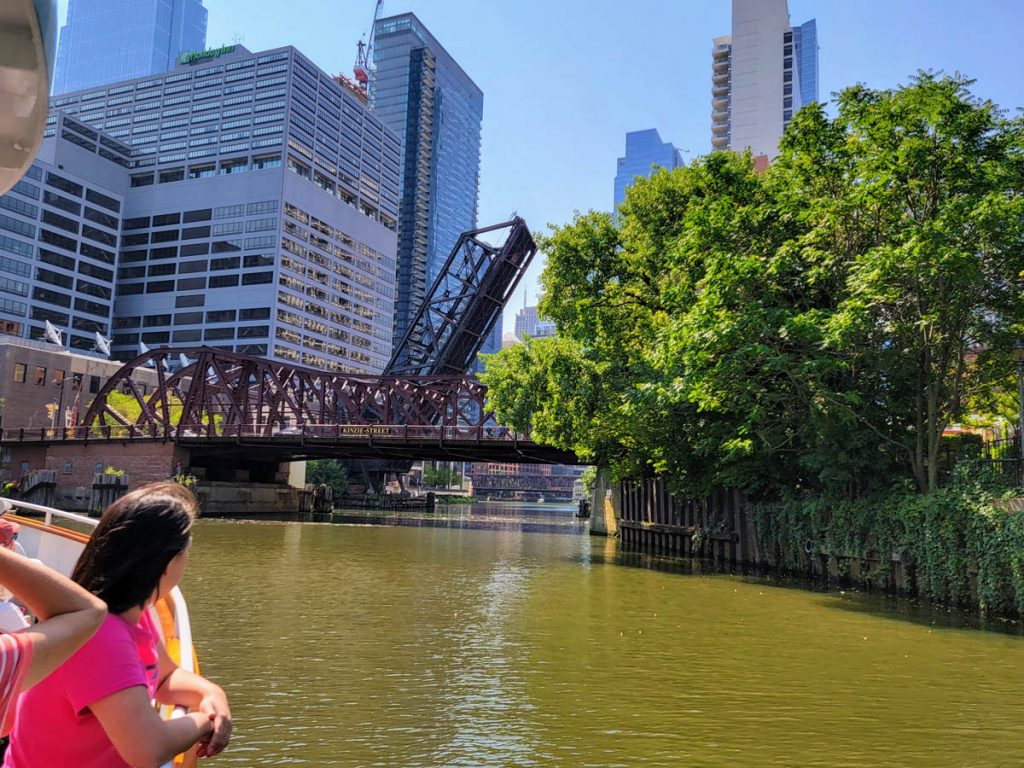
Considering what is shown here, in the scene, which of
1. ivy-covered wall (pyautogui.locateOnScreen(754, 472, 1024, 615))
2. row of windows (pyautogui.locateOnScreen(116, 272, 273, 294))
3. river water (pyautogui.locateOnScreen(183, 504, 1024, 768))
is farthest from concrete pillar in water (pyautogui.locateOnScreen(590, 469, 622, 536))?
row of windows (pyautogui.locateOnScreen(116, 272, 273, 294))

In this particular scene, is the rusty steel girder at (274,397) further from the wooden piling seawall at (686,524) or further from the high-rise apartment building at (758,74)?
the high-rise apartment building at (758,74)

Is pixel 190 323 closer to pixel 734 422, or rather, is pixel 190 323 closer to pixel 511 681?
pixel 734 422

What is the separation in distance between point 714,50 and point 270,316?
252ft

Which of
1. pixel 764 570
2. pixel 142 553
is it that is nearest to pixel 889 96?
pixel 764 570

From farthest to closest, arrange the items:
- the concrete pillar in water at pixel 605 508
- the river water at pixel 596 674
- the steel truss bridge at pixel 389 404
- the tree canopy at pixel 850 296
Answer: the steel truss bridge at pixel 389 404
the concrete pillar in water at pixel 605 508
the tree canopy at pixel 850 296
the river water at pixel 596 674

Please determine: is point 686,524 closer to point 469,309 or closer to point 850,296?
point 850,296

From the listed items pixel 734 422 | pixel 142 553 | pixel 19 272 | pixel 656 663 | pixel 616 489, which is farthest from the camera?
pixel 19 272

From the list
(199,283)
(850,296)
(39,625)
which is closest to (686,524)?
(850,296)

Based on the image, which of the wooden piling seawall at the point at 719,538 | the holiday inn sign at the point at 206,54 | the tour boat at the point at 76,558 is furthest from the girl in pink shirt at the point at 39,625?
the holiday inn sign at the point at 206,54

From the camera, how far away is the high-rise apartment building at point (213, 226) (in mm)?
107438

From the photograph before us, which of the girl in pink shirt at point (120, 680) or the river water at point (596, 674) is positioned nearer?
the girl in pink shirt at point (120, 680)

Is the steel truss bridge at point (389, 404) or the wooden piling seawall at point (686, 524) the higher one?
the steel truss bridge at point (389, 404)

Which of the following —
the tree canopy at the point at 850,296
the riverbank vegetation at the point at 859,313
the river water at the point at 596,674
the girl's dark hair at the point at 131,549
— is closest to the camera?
the girl's dark hair at the point at 131,549

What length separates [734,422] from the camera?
78.6 feet
